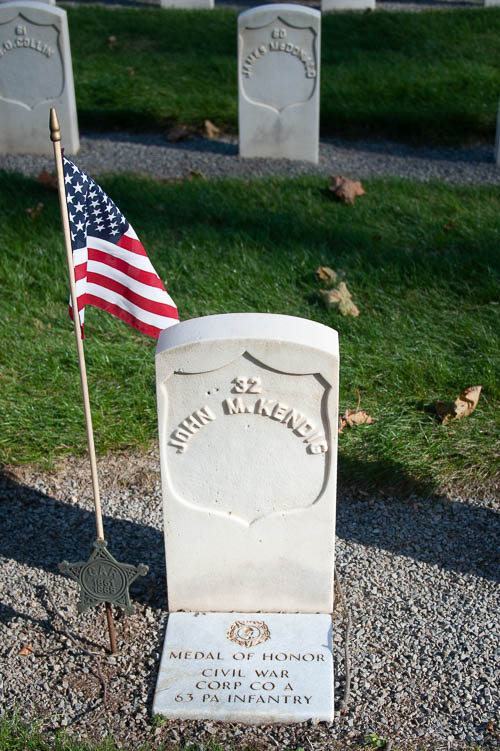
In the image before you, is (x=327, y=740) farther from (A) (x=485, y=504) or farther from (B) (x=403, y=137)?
(B) (x=403, y=137)

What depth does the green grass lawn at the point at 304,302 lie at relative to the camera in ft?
13.9

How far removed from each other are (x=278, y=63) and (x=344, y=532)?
16.6 feet

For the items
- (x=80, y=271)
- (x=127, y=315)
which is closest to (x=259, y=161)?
(x=127, y=315)

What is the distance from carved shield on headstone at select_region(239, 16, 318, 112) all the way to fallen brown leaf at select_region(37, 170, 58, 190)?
1976mm

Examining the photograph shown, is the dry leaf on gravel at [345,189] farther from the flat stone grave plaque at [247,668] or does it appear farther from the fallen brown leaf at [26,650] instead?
the fallen brown leaf at [26,650]

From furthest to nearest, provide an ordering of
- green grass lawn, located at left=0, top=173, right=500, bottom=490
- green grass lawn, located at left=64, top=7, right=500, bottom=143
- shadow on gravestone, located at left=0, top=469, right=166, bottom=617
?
1. green grass lawn, located at left=64, top=7, right=500, bottom=143
2. green grass lawn, located at left=0, top=173, right=500, bottom=490
3. shadow on gravestone, located at left=0, top=469, right=166, bottom=617

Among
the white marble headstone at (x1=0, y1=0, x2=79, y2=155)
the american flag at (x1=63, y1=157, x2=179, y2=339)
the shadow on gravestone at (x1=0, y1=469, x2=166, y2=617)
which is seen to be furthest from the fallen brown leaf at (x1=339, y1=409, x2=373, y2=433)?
the white marble headstone at (x1=0, y1=0, x2=79, y2=155)

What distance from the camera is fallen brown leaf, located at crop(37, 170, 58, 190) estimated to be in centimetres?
679

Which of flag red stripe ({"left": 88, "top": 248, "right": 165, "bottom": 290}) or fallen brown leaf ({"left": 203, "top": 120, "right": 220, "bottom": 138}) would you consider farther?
fallen brown leaf ({"left": 203, "top": 120, "right": 220, "bottom": 138})

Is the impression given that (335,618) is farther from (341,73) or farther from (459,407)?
(341,73)

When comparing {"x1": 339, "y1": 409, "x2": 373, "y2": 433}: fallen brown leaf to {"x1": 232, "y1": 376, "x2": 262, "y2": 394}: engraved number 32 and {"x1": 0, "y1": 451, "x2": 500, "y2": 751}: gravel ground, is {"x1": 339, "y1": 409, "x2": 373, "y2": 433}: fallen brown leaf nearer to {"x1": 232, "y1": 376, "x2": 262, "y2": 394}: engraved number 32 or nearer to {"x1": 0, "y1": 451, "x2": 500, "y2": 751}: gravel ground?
{"x1": 0, "y1": 451, "x2": 500, "y2": 751}: gravel ground

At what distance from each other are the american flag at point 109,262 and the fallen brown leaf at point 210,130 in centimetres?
577

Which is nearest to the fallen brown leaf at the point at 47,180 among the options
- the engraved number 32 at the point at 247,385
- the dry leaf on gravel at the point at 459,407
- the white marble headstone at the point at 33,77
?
the white marble headstone at the point at 33,77

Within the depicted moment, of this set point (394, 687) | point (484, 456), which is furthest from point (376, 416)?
point (394, 687)
